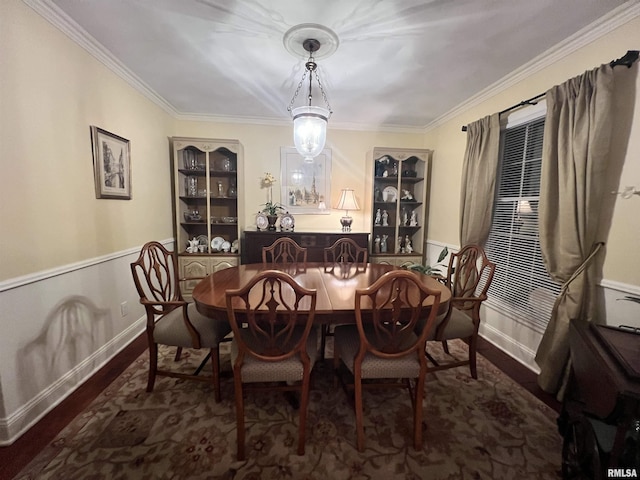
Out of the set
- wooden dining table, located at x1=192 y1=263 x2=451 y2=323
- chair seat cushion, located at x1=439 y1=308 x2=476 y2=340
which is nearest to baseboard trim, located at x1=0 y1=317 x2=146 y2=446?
wooden dining table, located at x1=192 y1=263 x2=451 y2=323

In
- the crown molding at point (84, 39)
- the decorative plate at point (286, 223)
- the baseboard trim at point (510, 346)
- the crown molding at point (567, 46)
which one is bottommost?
the baseboard trim at point (510, 346)

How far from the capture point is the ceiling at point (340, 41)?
5.27 ft

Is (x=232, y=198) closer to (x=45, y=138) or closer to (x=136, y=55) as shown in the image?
(x=136, y=55)

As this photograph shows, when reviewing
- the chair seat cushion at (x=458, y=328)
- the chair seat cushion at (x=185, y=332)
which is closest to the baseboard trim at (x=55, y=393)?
the chair seat cushion at (x=185, y=332)

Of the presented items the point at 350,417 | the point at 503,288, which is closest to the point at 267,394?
the point at 350,417

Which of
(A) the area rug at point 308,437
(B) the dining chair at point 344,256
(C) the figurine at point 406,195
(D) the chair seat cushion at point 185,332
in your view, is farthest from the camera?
(C) the figurine at point 406,195

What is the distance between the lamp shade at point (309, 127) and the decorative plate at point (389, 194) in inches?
75.6

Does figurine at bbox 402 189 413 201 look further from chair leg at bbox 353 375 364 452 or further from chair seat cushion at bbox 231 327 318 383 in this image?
chair seat cushion at bbox 231 327 318 383

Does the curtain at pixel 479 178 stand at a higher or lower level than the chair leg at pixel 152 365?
higher

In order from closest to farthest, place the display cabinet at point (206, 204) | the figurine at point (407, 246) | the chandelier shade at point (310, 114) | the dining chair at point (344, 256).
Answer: the chandelier shade at point (310, 114)
the dining chair at point (344, 256)
the display cabinet at point (206, 204)
the figurine at point (407, 246)

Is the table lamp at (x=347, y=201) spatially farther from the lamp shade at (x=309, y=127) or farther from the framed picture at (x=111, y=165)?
the framed picture at (x=111, y=165)

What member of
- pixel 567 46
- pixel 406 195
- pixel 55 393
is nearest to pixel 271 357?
pixel 55 393

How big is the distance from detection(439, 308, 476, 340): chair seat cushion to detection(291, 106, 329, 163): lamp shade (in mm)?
1679

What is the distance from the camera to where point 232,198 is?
354 cm
